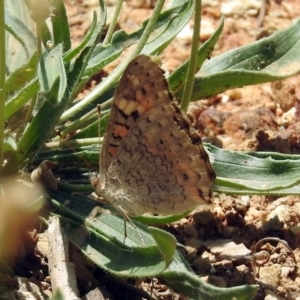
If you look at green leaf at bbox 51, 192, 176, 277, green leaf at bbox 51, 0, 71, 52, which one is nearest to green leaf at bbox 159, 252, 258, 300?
green leaf at bbox 51, 192, 176, 277

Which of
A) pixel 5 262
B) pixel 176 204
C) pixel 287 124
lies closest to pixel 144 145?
pixel 176 204

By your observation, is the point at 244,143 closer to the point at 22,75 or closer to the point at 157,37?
the point at 157,37

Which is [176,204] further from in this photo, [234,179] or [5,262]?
[5,262]

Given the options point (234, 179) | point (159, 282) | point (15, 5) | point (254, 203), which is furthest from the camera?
point (15, 5)

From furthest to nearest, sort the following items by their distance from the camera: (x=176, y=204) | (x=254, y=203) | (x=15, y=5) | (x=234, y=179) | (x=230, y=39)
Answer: (x=230, y=39) → (x=15, y=5) → (x=254, y=203) → (x=234, y=179) → (x=176, y=204)

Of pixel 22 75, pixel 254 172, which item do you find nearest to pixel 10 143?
pixel 22 75

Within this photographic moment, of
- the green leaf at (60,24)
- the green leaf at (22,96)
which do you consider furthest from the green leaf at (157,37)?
the green leaf at (22,96)

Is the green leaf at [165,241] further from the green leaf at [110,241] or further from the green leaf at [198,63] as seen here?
the green leaf at [198,63]
